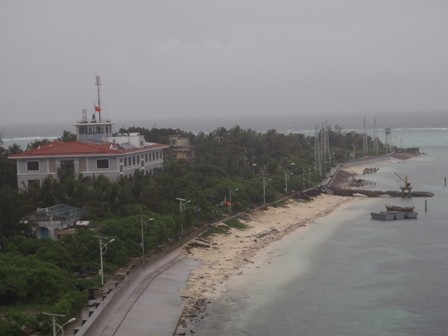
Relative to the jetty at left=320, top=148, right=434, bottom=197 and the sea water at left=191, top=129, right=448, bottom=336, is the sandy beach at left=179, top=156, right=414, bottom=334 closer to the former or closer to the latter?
the sea water at left=191, top=129, right=448, bottom=336

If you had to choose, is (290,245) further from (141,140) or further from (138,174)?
(141,140)

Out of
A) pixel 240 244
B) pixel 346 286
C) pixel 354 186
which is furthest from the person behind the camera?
pixel 354 186

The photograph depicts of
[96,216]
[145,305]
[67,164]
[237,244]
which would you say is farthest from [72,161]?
[145,305]

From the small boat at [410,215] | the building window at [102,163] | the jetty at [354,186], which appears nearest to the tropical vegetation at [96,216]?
the jetty at [354,186]

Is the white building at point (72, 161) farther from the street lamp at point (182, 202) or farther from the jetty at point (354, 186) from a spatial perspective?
the jetty at point (354, 186)

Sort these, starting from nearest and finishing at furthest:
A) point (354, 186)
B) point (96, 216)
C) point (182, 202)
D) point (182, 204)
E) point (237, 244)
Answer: point (96, 216) → point (237, 244) → point (182, 204) → point (182, 202) → point (354, 186)

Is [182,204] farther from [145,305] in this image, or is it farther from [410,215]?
[410,215]

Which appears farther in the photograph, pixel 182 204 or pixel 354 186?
pixel 354 186
